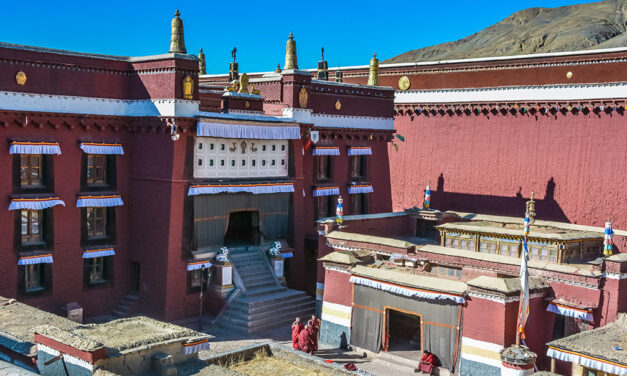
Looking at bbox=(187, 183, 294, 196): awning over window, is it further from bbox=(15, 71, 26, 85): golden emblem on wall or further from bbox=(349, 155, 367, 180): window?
bbox=(15, 71, 26, 85): golden emblem on wall

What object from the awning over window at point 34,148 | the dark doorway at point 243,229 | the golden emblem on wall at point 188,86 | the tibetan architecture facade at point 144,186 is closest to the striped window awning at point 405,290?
→ the tibetan architecture facade at point 144,186

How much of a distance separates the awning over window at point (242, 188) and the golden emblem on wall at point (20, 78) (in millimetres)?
6407

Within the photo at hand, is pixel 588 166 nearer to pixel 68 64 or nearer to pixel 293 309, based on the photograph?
pixel 293 309

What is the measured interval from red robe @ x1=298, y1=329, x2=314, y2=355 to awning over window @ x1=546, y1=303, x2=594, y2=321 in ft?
21.6

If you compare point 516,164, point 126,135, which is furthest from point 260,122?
point 516,164

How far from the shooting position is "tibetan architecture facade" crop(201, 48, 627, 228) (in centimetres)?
2728

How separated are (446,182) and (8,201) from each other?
19.4m

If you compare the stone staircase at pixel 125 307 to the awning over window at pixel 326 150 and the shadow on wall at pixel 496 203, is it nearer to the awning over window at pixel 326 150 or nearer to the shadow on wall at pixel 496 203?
the awning over window at pixel 326 150

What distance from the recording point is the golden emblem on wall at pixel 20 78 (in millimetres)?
21861

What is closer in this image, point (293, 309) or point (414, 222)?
point (293, 309)

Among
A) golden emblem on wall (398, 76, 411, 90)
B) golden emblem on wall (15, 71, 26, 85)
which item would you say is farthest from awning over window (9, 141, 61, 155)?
golden emblem on wall (398, 76, 411, 90)

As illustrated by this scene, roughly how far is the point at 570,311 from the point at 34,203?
54.2 ft

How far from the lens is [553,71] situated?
96.2ft

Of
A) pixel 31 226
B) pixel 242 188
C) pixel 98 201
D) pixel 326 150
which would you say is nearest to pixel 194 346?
pixel 31 226
